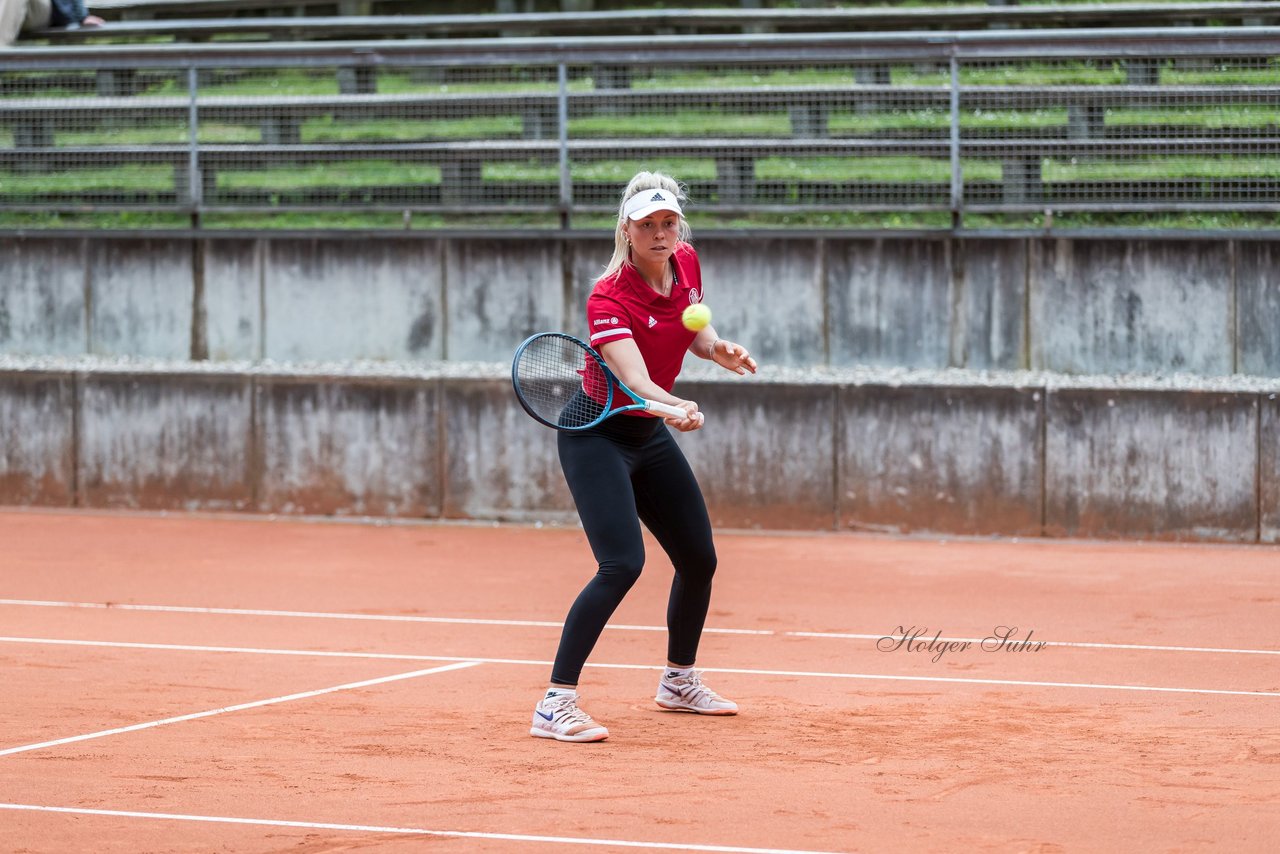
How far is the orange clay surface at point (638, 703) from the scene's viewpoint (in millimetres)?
5352

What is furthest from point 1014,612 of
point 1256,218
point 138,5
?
point 138,5

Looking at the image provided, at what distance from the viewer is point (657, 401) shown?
6.57m

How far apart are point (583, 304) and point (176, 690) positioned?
323 inches

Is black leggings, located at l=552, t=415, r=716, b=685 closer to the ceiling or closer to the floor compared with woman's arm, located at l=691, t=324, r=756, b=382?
closer to the floor

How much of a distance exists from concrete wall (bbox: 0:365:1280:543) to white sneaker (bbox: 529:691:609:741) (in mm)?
7105

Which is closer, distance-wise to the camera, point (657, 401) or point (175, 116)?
point (657, 401)

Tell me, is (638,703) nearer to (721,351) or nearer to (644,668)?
(644,668)

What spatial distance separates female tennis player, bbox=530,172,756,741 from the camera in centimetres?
660

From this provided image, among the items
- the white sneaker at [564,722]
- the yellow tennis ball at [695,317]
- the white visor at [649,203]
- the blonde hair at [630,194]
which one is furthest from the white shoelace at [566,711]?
the white visor at [649,203]

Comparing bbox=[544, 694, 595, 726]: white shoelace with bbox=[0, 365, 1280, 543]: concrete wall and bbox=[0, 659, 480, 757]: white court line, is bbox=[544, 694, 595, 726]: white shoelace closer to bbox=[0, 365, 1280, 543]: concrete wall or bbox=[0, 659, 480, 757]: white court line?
bbox=[0, 659, 480, 757]: white court line

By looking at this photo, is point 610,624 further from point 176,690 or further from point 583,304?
point 583,304

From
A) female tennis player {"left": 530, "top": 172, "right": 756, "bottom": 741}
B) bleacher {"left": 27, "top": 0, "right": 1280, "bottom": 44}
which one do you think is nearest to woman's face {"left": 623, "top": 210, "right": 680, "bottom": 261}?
female tennis player {"left": 530, "top": 172, "right": 756, "bottom": 741}

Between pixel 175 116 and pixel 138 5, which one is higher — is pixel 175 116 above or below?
below

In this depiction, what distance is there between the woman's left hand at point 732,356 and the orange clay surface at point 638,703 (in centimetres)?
145
